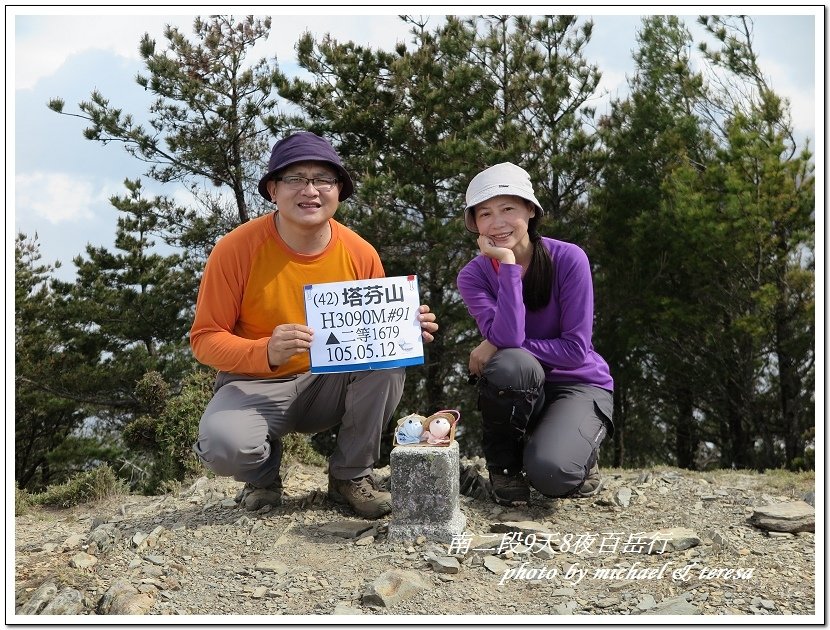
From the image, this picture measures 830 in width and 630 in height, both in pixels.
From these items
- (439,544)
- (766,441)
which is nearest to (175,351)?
(766,441)

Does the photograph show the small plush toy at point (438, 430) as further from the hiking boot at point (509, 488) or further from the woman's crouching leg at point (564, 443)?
the hiking boot at point (509, 488)

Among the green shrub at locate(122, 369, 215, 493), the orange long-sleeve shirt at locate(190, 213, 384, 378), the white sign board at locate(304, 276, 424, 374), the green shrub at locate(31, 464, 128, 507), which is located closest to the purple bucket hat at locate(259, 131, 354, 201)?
the orange long-sleeve shirt at locate(190, 213, 384, 378)

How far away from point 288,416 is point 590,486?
1686 millimetres

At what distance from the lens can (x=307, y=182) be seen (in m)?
3.86

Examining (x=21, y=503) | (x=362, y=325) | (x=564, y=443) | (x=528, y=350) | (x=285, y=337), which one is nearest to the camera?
(x=285, y=337)

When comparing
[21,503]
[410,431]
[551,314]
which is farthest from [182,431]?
[551,314]

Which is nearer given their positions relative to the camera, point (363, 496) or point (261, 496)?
point (363, 496)

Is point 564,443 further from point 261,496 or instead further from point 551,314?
point 261,496

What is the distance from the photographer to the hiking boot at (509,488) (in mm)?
4242

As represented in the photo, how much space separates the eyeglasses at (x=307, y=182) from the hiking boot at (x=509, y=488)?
1.71 metres

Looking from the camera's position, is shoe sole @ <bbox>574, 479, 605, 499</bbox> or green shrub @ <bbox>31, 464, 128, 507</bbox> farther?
green shrub @ <bbox>31, 464, 128, 507</bbox>

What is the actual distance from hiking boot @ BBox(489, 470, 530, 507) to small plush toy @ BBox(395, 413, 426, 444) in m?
0.71

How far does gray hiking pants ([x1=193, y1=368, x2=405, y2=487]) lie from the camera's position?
3.88 meters

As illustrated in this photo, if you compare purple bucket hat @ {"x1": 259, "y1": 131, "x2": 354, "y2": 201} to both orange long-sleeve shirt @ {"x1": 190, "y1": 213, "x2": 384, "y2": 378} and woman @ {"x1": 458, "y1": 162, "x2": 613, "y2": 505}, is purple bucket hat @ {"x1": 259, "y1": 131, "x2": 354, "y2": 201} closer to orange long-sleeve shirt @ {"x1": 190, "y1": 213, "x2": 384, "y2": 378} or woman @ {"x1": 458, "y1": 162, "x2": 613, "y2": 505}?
orange long-sleeve shirt @ {"x1": 190, "y1": 213, "x2": 384, "y2": 378}
